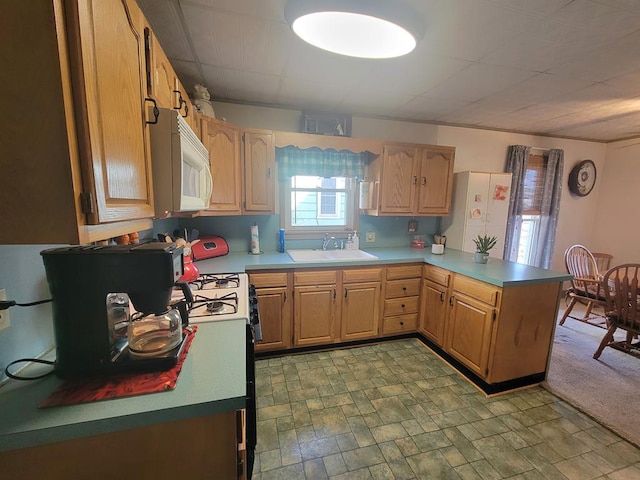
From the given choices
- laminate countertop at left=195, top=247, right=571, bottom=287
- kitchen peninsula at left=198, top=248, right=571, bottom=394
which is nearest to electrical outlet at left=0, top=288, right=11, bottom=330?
laminate countertop at left=195, top=247, right=571, bottom=287

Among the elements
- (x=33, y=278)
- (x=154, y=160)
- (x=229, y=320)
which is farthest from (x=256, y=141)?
(x=33, y=278)

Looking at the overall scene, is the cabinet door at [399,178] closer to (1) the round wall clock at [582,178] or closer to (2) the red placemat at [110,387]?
(2) the red placemat at [110,387]

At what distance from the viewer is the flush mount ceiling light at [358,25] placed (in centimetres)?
128

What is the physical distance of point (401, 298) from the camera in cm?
280

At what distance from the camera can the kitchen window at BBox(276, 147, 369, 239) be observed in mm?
2846

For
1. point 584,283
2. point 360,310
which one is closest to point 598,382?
point 584,283

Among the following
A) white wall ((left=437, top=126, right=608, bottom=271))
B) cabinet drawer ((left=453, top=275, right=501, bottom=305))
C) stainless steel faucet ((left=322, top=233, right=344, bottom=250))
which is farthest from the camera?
white wall ((left=437, top=126, right=608, bottom=271))

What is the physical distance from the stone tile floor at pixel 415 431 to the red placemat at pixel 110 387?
1.01 meters

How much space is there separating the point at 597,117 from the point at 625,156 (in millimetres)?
1567

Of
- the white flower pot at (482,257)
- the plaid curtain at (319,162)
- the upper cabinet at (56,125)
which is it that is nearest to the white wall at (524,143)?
the plaid curtain at (319,162)

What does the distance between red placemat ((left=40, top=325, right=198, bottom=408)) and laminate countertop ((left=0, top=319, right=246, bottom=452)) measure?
0.02 meters

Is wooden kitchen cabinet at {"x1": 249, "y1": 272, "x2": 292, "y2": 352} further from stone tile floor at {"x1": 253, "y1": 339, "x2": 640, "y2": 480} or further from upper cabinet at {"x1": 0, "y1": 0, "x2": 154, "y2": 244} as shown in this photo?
upper cabinet at {"x1": 0, "y1": 0, "x2": 154, "y2": 244}

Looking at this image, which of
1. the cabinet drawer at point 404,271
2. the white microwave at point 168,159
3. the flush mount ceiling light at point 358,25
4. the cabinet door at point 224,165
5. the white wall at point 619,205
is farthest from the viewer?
the white wall at point 619,205

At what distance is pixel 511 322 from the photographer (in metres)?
2.06
